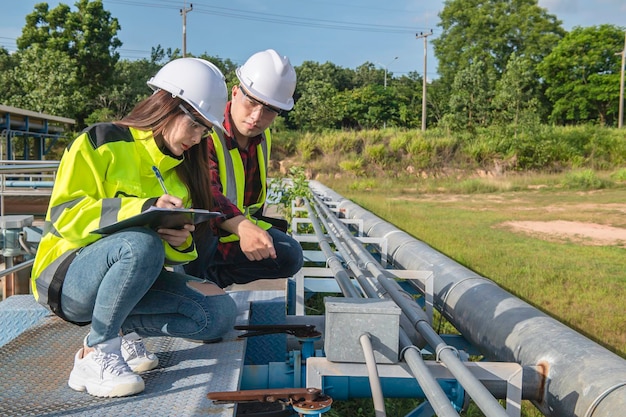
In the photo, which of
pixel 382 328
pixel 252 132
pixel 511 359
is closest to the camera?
pixel 382 328

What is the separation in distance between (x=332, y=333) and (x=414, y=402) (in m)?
1.87

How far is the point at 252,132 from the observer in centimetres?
314

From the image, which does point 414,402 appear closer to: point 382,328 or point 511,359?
point 511,359

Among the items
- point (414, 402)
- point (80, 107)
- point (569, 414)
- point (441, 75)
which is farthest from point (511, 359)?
Result: point (441, 75)

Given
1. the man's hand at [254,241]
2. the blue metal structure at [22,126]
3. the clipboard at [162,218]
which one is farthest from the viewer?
the blue metal structure at [22,126]

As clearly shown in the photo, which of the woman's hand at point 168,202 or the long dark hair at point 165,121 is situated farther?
the long dark hair at point 165,121

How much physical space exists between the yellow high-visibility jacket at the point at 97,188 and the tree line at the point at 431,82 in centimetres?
2703

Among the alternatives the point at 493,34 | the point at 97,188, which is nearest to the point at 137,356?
the point at 97,188

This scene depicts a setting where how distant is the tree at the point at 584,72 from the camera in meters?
48.8

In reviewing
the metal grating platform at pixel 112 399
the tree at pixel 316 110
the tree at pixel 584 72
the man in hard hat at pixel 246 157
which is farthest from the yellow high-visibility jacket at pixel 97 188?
the tree at pixel 584 72

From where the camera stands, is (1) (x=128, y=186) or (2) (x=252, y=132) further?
(2) (x=252, y=132)

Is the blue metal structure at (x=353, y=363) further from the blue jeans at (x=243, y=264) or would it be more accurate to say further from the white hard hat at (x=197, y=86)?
the white hard hat at (x=197, y=86)

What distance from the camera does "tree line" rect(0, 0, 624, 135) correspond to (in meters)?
32.4

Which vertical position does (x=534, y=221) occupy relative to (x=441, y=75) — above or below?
below
